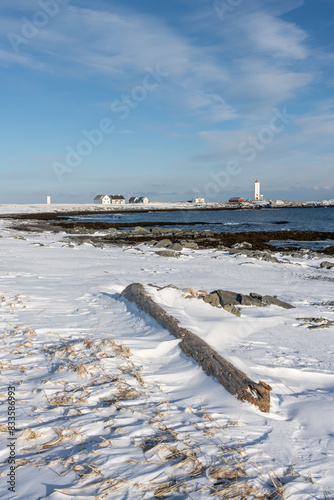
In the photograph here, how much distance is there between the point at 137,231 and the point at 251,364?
28.8 m

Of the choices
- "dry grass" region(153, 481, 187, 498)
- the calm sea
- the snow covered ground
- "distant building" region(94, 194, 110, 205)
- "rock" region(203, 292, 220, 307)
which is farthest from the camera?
"distant building" region(94, 194, 110, 205)

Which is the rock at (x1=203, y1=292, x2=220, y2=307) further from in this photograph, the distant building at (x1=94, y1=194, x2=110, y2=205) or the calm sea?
the distant building at (x1=94, y1=194, x2=110, y2=205)

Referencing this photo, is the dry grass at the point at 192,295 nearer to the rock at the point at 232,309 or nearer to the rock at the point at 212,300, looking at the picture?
the rock at the point at 212,300

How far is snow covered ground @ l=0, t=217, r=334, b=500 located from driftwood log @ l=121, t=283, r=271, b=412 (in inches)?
3.4

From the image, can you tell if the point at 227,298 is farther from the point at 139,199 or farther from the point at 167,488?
the point at 139,199

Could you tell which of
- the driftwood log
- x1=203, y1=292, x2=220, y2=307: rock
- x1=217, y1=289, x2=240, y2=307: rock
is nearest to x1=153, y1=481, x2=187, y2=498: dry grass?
the driftwood log

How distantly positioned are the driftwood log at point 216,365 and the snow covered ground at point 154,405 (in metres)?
0.09

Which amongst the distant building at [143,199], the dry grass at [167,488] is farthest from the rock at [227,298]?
the distant building at [143,199]

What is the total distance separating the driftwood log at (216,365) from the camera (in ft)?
10.8

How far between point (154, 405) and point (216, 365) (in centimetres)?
94

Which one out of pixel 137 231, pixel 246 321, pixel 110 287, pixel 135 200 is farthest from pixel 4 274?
pixel 135 200

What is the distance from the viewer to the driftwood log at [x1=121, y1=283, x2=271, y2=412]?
10.8ft

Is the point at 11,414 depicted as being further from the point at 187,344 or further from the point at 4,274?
the point at 4,274

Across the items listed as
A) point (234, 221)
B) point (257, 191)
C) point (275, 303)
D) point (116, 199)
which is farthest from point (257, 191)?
point (275, 303)
